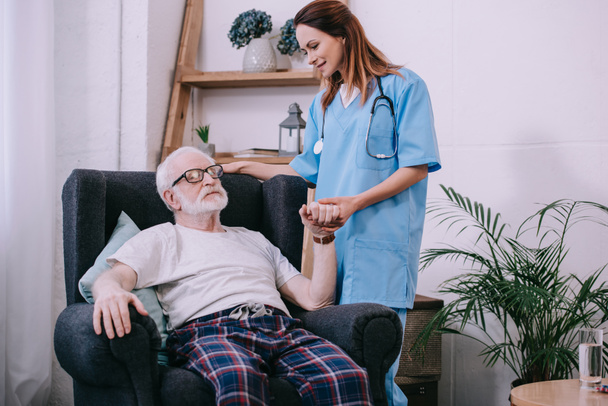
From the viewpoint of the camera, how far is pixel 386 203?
1.70 metres

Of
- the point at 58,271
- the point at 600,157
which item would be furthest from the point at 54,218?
the point at 600,157

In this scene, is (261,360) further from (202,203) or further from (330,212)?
(202,203)

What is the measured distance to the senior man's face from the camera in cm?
183

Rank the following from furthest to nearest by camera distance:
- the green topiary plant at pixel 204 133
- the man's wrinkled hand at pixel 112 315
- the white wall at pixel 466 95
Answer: the green topiary plant at pixel 204 133 → the white wall at pixel 466 95 → the man's wrinkled hand at pixel 112 315

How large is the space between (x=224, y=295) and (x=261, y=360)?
248mm

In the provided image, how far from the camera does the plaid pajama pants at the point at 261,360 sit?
4.46 feet

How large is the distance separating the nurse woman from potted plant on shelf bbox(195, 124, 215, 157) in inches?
46.4

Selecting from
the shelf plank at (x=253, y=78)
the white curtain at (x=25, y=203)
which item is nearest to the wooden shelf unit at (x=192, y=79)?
the shelf plank at (x=253, y=78)

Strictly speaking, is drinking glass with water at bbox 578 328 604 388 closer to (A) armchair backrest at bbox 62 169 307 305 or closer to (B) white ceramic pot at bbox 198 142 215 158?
(A) armchair backrest at bbox 62 169 307 305

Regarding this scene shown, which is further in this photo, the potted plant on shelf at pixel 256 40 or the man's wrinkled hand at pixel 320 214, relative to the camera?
the potted plant on shelf at pixel 256 40

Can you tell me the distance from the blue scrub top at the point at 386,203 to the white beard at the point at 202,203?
1.22 ft

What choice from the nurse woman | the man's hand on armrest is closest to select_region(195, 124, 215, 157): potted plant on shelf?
the nurse woman

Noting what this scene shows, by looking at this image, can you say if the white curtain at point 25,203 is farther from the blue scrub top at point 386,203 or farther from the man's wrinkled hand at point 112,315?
the blue scrub top at point 386,203

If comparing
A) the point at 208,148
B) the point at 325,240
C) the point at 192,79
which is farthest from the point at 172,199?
the point at 192,79
